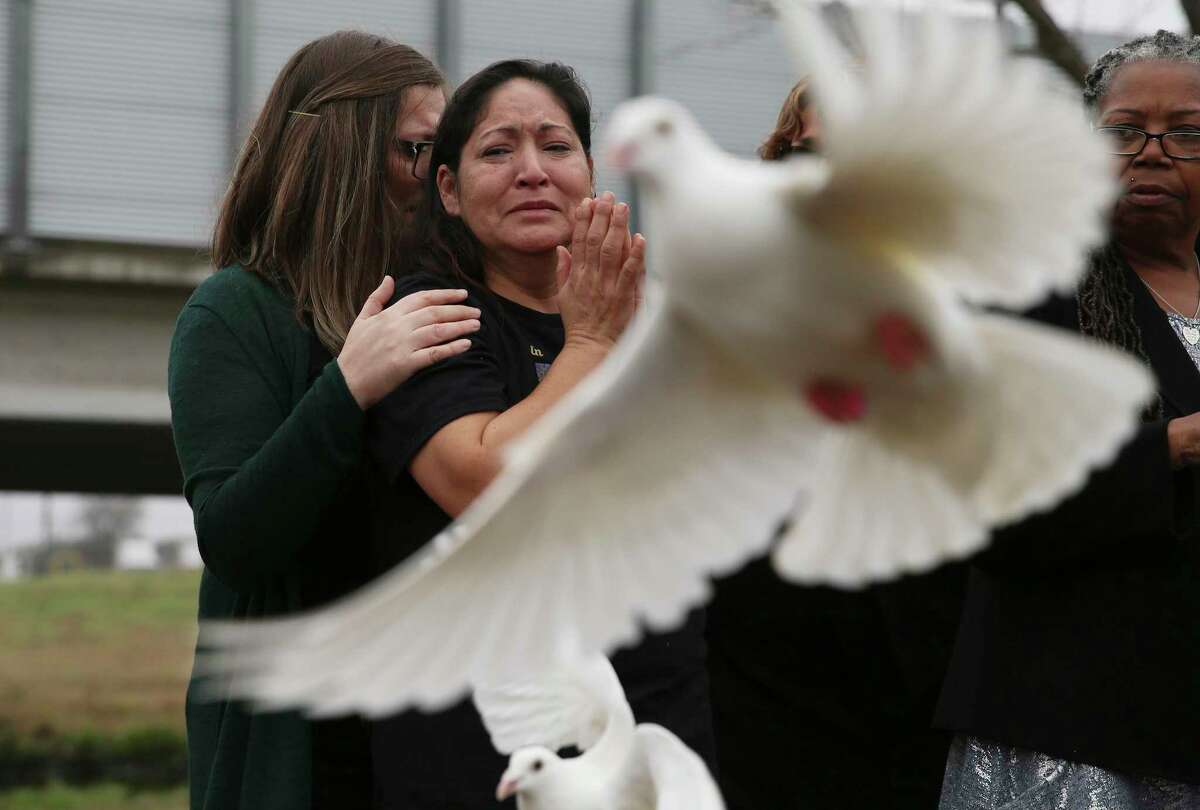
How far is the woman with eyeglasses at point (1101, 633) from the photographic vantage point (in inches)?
114

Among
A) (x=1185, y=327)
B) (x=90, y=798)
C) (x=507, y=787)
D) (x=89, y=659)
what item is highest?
(x=1185, y=327)

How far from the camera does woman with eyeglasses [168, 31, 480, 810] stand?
114 inches

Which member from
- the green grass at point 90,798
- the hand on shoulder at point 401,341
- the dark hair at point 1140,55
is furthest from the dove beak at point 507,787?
the green grass at point 90,798

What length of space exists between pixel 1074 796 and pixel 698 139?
142 centimetres

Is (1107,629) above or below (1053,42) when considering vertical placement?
below

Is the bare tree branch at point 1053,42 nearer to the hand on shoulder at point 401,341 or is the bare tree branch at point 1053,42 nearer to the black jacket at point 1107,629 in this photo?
the black jacket at point 1107,629

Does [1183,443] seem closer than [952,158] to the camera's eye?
No

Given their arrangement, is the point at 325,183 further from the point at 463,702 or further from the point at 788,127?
the point at 788,127

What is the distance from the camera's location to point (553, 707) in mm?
2859

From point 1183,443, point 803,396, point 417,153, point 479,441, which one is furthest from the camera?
point 417,153

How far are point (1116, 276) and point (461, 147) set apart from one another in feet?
4.13

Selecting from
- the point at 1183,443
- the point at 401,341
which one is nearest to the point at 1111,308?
the point at 1183,443

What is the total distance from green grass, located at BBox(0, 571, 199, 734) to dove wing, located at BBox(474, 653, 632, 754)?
18.0 meters

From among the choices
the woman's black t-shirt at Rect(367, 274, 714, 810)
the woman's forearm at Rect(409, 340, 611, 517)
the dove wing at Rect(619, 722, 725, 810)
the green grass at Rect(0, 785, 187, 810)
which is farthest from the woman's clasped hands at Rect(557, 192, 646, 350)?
the green grass at Rect(0, 785, 187, 810)
